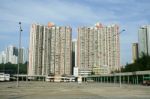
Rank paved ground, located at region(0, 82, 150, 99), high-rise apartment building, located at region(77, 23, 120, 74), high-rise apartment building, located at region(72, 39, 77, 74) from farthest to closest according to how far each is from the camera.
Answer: high-rise apartment building, located at region(72, 39, 77, 74), high-rise apartment building, located at region(77, 23, 120, 74), paved ground, located at region(0, 82, 150, 99)

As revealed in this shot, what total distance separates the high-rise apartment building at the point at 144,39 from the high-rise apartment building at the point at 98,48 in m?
8.28

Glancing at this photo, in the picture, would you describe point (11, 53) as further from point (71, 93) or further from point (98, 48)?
point (71, 93)

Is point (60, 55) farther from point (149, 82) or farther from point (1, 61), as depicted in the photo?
point (149, 82)

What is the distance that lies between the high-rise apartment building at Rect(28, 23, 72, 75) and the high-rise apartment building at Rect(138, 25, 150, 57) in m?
37.6

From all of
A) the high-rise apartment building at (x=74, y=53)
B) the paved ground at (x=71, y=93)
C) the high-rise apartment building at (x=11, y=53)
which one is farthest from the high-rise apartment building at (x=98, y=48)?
the paved ground at (x=71, y=93)

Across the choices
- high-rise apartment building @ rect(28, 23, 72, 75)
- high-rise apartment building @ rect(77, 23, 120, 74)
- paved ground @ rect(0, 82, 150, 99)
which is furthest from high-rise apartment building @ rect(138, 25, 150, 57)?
paved ground @ rect(0, 82, 150, 99)

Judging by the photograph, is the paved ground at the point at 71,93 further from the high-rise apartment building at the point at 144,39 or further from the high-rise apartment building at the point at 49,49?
the high-rise apartment building at the point at 49,49

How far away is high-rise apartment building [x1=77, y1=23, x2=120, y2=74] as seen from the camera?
10456cm

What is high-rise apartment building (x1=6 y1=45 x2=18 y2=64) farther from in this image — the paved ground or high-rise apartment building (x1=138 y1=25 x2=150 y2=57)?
the paved ground

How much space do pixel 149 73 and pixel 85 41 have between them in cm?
5910

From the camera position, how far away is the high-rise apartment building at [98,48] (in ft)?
343

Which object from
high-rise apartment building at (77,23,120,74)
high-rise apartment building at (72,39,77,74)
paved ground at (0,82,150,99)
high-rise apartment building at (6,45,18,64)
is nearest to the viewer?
paved ground at (0,82,150,99)

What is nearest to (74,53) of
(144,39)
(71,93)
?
(144,39)

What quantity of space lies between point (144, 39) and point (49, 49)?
42.9m
